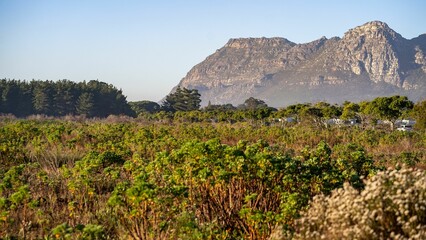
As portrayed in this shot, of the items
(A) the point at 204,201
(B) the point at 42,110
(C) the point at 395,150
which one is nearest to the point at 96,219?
(A) the point at 204,201

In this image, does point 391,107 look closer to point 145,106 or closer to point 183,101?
point 183,101

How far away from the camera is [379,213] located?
5.13 meters

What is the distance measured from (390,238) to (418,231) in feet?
1.05

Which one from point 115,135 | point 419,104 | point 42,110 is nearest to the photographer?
point 115,135

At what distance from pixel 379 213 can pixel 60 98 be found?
260ft

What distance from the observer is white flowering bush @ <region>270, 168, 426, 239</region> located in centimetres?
490

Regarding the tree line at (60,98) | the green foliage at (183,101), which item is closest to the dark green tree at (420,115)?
the tree line at (60,98)

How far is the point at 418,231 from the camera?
4922 mm

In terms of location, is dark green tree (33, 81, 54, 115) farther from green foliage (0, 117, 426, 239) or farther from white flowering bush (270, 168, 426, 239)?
white flowering bush (270, 168, 426, 239)

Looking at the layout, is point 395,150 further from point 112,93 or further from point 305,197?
point 112,93

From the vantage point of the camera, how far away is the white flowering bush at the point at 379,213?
16.1 feet

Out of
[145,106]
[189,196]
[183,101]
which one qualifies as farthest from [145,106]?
[189,196]

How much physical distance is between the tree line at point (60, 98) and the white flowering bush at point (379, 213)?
7429cm

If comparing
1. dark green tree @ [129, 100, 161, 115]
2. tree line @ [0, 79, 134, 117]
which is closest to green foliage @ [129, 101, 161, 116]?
dark green tree @ [129, 100, 161, 115]
